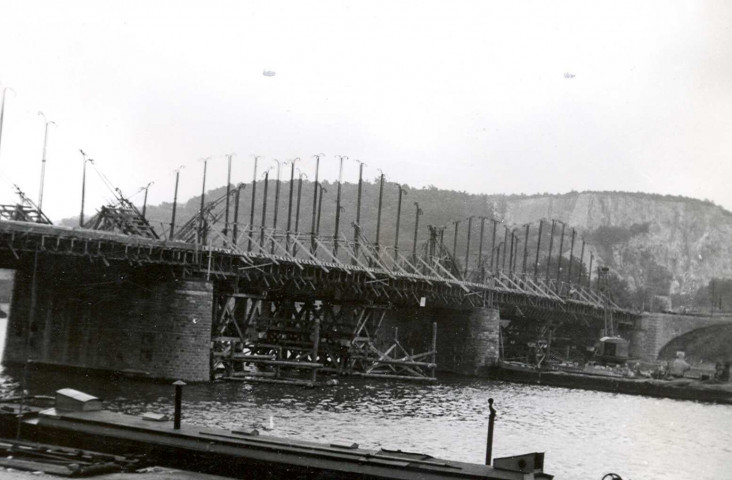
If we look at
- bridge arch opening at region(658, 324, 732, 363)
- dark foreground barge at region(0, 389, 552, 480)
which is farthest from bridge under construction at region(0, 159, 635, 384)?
bridge arch opening at region(658, 324, 732, 363)

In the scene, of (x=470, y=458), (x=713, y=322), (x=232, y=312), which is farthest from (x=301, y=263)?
(x=713, y=322)

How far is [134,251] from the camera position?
49.7m

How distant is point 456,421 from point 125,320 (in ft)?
65.9

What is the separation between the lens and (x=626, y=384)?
75688 mm

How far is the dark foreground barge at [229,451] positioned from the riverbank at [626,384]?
56.5 m

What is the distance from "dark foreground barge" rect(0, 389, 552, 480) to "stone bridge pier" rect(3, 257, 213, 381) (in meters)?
24.4

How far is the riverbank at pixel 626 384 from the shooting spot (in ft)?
237

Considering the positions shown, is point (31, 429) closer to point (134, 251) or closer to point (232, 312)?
point (134, 251)

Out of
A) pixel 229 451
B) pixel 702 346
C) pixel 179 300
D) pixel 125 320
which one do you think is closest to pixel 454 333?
pixel 179 300

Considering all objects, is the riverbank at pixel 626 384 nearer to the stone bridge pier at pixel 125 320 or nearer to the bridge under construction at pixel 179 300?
the bridge under construction at pixel 179 300

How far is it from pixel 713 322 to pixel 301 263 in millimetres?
61126

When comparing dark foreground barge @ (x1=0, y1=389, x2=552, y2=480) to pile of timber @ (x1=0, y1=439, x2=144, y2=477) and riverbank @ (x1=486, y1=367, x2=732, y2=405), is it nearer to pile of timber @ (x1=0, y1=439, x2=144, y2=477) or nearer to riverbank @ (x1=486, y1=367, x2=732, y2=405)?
pile of timber @ (x1=0, y1=439, x2=144, y2=477)

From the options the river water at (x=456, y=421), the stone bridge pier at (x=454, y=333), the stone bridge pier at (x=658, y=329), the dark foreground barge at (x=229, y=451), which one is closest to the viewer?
the dark foreground barge at (x=229, y=451)

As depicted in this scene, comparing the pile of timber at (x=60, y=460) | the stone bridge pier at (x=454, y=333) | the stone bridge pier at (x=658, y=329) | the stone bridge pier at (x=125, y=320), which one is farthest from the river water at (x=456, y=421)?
the stone bridge pier at (x=658, y=329)
